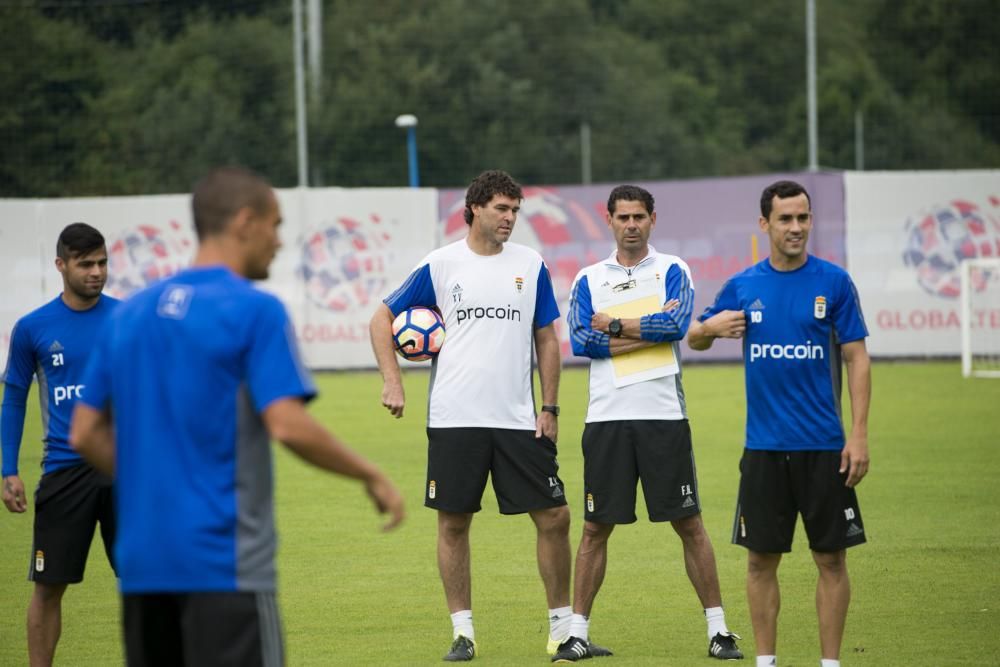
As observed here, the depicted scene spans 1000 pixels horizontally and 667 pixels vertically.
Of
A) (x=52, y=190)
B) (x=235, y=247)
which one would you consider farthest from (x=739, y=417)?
(x=52, y=190)

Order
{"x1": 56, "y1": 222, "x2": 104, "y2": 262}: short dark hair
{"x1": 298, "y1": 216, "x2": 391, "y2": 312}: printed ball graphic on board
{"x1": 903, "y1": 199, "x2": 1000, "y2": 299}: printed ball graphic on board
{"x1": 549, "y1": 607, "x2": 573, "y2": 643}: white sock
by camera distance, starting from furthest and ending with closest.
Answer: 1. {"x1": 298, "y1": 216, "x2": 391, "y2": 312}: printed ball graphic on board
2. {"x1": 903, "y1": 199, "x2": 1000, "y2": 299}: printed ball graphic on board
3. {"x1": 549, "y1": 607, "x2": 573, "y2": 643}: white sock
4. {"x1": 56, "y1": 222, "x2": 104, "y2": 262}: short dark hair

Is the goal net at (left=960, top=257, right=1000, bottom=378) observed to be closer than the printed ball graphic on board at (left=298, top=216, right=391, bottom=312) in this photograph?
Yes

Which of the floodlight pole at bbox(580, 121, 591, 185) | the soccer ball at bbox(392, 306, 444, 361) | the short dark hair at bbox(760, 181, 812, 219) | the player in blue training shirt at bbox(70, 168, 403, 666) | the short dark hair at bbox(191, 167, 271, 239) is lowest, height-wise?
the player in blue training shirt at bbox(70, 168, 403, 666)

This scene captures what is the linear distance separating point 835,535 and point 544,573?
1730 millimetres

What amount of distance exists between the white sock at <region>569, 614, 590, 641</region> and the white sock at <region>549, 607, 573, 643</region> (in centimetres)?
4

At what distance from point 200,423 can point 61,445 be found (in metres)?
2.81

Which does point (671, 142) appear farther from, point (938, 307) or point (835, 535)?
point (835, 535)

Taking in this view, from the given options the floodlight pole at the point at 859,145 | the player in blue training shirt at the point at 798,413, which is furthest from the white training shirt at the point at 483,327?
the floodlight pole at the point at 859,145

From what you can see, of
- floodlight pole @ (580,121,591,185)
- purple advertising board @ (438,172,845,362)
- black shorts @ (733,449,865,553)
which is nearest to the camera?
black shorts @ (733,449,865,553)

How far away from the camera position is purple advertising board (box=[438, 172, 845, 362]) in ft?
74.8

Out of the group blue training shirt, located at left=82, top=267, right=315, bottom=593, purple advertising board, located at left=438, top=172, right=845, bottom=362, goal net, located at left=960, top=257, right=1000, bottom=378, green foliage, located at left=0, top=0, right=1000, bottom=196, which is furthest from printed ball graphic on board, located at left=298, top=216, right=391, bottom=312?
blue training shirt, located at left=82, top=267, right=315, bottom=593

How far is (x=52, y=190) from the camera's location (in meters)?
34.9

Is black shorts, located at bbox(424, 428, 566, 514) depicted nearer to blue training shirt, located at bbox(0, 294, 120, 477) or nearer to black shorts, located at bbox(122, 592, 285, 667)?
blue training shirt, located at bbox(0, 294, 120, 477)

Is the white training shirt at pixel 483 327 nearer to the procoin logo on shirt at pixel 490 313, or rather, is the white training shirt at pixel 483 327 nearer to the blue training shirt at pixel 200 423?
the procoin logo on shirt at pixel 490 313
